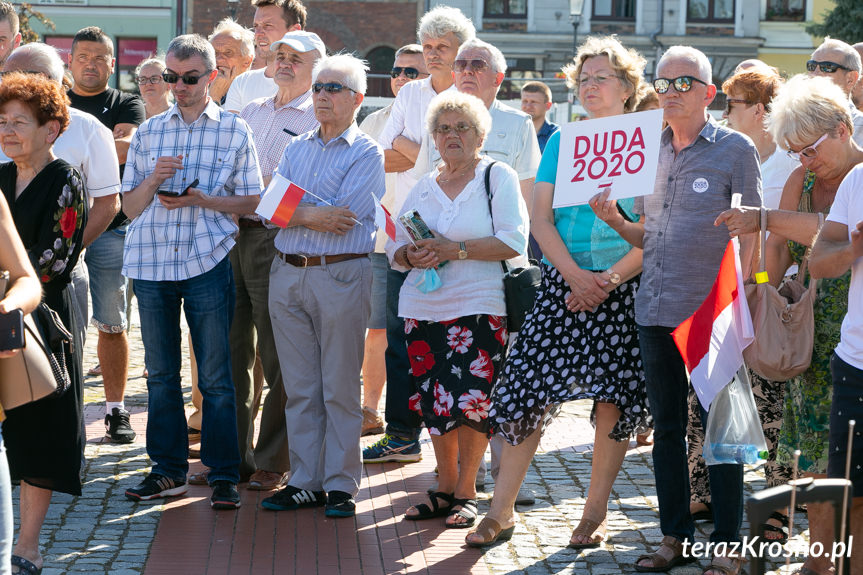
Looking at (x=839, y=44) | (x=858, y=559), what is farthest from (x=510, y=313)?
(x=839, y=44)

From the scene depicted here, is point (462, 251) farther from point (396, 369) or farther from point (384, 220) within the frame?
point (396, 369)

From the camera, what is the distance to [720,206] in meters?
5.21

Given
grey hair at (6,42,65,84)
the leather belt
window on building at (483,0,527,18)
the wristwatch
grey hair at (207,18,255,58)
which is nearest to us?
the wristwatch

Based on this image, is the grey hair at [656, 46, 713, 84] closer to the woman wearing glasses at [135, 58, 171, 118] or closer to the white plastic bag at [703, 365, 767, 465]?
the white plastic bag at [703, 365, 767, 465]


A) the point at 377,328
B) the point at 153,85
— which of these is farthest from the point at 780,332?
the point at 153,85

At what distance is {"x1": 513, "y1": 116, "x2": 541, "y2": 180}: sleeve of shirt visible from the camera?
6781mm

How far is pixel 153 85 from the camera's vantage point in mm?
9617

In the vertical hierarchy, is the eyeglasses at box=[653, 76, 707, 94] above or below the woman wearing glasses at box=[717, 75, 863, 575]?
above

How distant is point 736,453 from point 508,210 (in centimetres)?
169

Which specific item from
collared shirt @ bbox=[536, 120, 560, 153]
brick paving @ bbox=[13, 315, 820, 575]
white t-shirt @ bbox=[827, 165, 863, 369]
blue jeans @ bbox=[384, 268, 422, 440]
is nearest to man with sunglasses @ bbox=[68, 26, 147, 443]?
brick paving @ bbox=[13, 315, 820, 575]

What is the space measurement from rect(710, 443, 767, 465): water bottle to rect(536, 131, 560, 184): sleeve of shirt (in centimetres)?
154

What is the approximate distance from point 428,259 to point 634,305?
40.7 inches

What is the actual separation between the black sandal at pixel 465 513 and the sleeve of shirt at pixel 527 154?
1914 mm

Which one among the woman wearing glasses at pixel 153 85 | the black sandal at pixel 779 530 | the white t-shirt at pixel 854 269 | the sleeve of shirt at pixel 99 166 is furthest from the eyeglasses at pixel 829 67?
the woman wearing glasses at pixel 153 85
